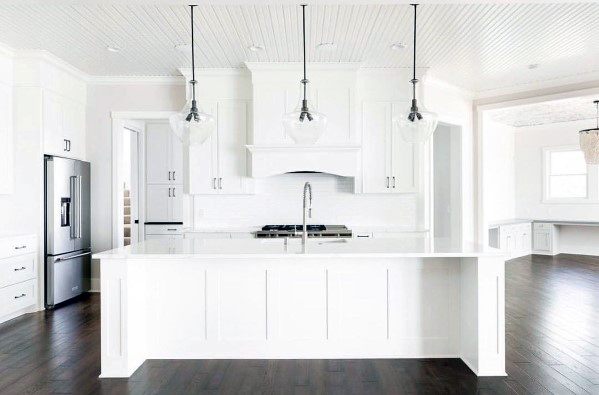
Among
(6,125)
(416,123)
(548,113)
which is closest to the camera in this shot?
(416,123)

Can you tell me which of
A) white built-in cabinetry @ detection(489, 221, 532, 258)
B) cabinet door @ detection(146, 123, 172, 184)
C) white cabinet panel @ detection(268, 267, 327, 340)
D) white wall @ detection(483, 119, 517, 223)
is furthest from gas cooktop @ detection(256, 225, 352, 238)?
white wall @ detection(483, 119, 517, 223)

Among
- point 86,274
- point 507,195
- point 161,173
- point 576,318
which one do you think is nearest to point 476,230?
point 576,318

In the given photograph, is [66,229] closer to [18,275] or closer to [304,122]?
[18,275]

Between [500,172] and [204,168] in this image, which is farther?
[500,172]

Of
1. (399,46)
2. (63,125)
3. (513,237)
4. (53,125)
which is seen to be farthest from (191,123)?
(513,237)

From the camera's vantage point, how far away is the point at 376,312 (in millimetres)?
3090

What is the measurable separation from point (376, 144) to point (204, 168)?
2186 mm

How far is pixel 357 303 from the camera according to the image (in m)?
3.08

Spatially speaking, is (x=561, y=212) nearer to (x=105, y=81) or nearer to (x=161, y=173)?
(x=161, y=173)

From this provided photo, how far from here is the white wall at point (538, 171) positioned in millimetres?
7984

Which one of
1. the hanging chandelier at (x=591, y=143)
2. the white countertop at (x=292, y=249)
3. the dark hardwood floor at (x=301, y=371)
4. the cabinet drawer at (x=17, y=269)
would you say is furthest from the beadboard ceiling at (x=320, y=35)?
the dark hardwood floor at (x=301, y=371)

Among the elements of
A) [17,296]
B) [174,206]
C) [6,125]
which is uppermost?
[6,125]

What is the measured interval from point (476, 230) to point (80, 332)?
17.4ft

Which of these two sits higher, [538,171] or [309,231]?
[538,171]
